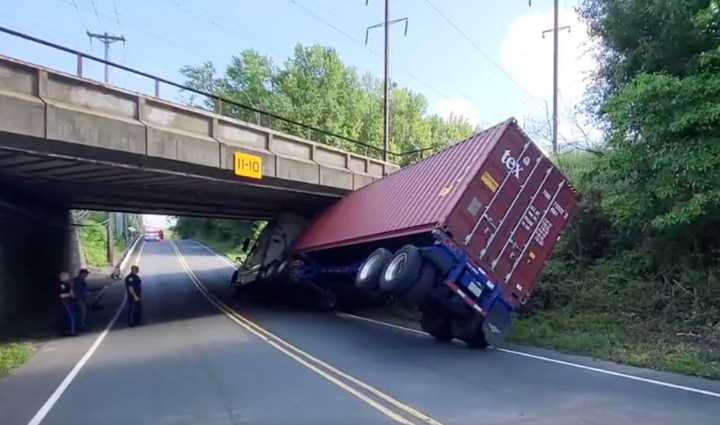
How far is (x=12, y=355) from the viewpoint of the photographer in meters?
12.5

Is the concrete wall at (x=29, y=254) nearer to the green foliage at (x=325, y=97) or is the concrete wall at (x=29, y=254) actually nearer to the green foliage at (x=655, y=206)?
the green foliage at (x=655, y=206)

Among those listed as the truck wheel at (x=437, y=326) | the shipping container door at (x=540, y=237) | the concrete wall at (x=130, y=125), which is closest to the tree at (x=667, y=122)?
the shipping container door at (x=540, y=237)

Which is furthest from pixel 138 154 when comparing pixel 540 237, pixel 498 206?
pixel 540 237

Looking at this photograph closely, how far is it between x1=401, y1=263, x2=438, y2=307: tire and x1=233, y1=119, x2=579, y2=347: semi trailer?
0.02 meters

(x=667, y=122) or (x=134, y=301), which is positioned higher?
(x=667, y=122)

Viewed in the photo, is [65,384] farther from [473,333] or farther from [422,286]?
[473,333]

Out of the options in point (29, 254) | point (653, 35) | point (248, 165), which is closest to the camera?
point (653, 35)

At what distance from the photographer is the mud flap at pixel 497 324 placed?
11992 millimetres

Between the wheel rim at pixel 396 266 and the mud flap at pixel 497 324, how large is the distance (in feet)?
5.75

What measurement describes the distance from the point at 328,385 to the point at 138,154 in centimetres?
847

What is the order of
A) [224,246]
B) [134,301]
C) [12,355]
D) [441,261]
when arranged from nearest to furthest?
[441,261] < [12,355] < [134,301] < [224,246]

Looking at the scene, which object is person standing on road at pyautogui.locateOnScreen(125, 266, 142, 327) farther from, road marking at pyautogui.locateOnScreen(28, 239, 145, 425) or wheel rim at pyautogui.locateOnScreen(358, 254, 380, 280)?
wheel rim at pyautogui.locateOnScreen(358, 254, 380, 280)

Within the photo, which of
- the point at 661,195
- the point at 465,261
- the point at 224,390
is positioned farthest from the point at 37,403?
the point at 661,195

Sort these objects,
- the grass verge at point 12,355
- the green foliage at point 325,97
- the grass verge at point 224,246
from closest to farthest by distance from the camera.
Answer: the grass verge at point 12,355
the green foliage at point 325,97
the grass verge at point 224,246
